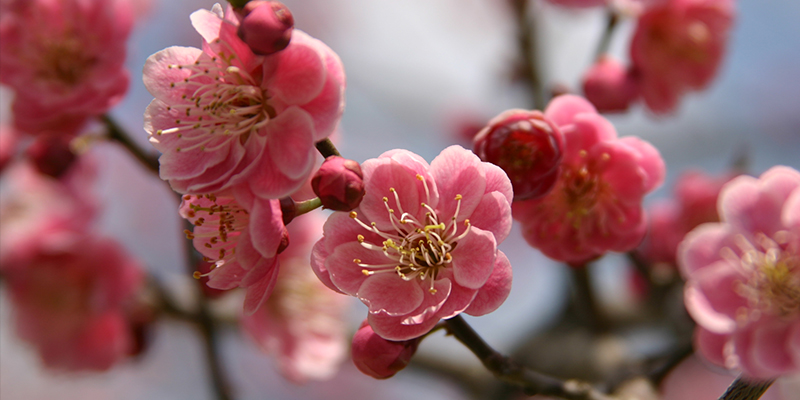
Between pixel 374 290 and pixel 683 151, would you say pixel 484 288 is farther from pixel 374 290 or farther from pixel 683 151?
pixel 683 151

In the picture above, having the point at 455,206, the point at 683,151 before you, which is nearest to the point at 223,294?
the point at 455,206

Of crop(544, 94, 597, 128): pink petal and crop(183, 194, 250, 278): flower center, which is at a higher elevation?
crop(544, 94, 597, 128): pink petal

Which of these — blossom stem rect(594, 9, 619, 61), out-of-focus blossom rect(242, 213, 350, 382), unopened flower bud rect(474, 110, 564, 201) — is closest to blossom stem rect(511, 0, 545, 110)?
blossom stem rect(594, 9, 619, 61)

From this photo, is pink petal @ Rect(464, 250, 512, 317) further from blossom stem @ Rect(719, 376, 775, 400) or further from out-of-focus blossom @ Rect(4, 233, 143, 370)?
out-of-focus blossom @ Rect(4, 233, 143, 370)

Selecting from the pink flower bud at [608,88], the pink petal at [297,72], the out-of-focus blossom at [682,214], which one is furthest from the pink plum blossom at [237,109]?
the out-of-focus blossom at [682,214]

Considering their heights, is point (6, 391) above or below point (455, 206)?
below

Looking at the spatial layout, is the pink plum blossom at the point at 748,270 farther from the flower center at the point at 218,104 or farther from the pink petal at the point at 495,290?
the flower center at the point at 218,104

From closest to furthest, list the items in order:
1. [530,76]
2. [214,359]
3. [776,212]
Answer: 1. [776,212]
2. [214,359]
3. [530,76]

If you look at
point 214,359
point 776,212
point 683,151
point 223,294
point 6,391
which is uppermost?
point 776,212
